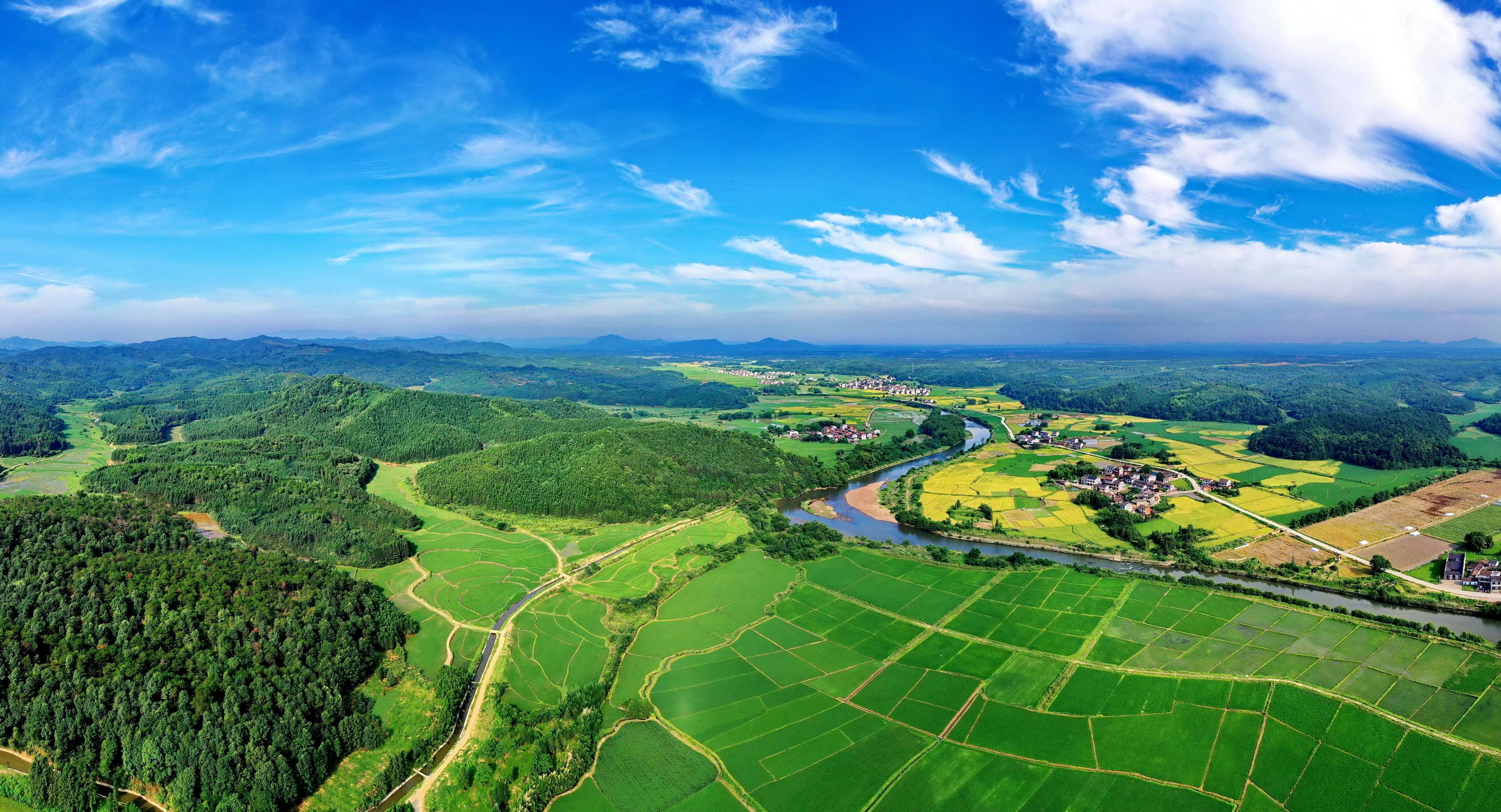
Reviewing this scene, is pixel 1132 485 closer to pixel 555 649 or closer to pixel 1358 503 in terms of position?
pixel 1358 503

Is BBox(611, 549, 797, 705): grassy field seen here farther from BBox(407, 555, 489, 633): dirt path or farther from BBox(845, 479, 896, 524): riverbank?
BBox(845, 479, 896, 524): riverbank

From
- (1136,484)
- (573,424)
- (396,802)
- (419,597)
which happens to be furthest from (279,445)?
(1136,484)

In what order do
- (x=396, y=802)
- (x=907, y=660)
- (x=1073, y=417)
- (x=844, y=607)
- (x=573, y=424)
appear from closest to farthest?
(x=396, y=802) → (x=907, y=660) → (x=844, y=607) → (x=573, y=424) → (x=1073, y=417)

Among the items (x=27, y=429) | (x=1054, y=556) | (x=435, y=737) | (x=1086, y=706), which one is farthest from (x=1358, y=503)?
(x=27, y=429)

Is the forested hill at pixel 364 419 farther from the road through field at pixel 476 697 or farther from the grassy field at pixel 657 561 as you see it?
the road through field at pixel 476 697

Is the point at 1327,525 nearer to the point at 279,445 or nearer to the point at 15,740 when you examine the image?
the point at 15,740
